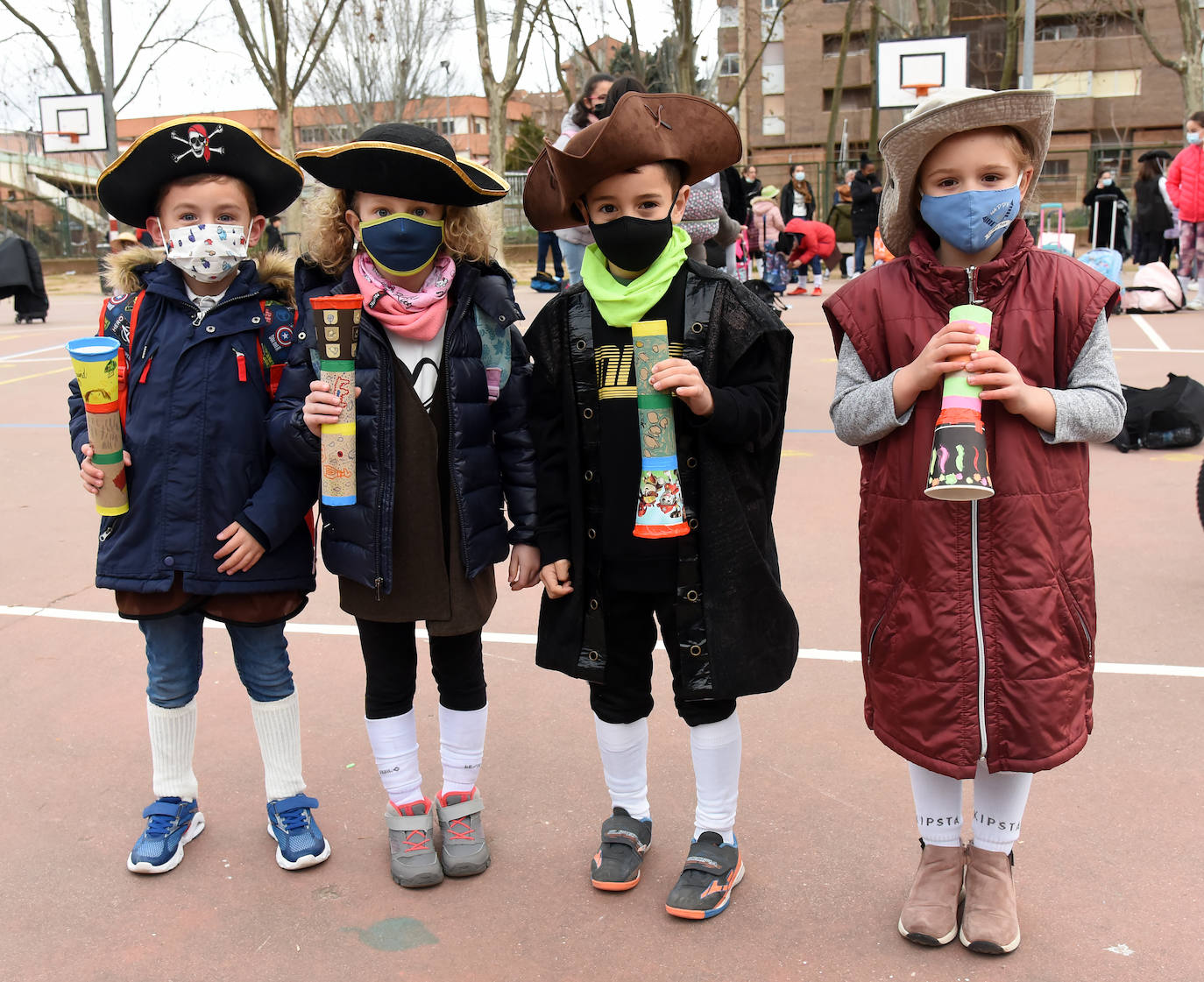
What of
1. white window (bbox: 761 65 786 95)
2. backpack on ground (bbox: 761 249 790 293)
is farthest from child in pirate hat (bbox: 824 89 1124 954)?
white window (bbox: 761 65 786 95)

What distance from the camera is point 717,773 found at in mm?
2924

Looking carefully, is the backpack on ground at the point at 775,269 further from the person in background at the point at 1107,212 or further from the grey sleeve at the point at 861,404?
the grey sleeve at the point at 861,404

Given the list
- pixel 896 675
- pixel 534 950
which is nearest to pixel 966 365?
pixel 896 675

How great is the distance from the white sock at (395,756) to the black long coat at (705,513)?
498 mm

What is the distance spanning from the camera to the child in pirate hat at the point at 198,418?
296 cm

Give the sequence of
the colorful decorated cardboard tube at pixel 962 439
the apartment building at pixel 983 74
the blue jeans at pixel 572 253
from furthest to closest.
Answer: the apartment building at pixel 983 74 → the blue jeans at pixel 572 253 → the colorful decorated cardboard tube at pixel 962 439

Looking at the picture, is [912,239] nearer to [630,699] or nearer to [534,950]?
[630,699]

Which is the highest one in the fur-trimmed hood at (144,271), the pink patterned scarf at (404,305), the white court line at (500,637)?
the fur-trimmed hood at (144,271)

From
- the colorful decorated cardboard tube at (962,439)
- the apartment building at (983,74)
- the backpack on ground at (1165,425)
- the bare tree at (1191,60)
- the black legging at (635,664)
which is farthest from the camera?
the apartment building at (983,74)

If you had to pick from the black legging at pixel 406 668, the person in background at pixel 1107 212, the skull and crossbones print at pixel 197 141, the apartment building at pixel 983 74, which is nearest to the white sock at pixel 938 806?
the black legging at pixel 406 668

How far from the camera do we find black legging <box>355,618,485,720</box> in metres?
3.06

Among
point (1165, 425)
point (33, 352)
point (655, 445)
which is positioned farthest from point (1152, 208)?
point (655, 445)

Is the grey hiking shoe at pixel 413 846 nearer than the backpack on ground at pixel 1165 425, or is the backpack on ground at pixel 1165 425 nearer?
the grey hiking shoe at pixel 413 846

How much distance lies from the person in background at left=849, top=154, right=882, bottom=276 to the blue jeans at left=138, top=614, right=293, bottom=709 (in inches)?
654
